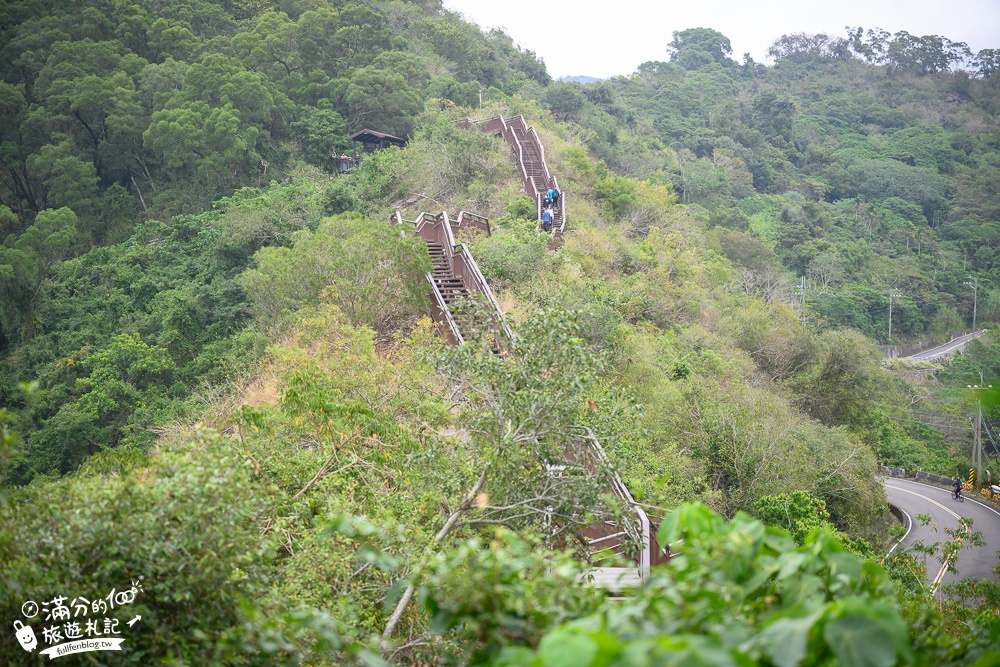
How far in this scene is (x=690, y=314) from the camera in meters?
19.8

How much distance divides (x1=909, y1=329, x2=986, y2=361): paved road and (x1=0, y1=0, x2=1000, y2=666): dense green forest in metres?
0.70

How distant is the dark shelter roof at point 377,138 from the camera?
27.9 m

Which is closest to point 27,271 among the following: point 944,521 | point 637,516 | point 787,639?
point 637,516

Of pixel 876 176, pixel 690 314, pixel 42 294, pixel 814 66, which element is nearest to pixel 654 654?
pixel 690 314

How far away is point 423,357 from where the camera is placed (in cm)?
745

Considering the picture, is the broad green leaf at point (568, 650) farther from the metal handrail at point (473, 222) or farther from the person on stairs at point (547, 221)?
the person on stairs at point (547, 221)

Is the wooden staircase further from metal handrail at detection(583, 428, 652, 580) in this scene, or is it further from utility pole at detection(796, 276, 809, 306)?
utility pole at detection(796, 276, 809, 306)

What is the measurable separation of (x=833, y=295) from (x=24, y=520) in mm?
39265

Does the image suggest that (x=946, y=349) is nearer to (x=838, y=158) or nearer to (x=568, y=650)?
(x=838, y=158)

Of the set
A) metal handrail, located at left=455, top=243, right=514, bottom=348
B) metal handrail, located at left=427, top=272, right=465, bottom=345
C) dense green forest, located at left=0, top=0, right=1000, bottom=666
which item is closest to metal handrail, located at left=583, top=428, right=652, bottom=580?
dense green forest, located at left=0, top=0, right=1000, bottom=666

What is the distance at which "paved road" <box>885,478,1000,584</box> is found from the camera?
15625 mm

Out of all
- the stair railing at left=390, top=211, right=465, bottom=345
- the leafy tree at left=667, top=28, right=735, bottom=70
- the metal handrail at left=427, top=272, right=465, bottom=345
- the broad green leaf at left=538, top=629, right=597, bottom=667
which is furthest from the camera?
the leafy tree at left=667, top=28, right=735, bottom=70

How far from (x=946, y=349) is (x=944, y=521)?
2442cm

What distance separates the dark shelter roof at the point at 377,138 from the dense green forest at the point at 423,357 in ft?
2.47
